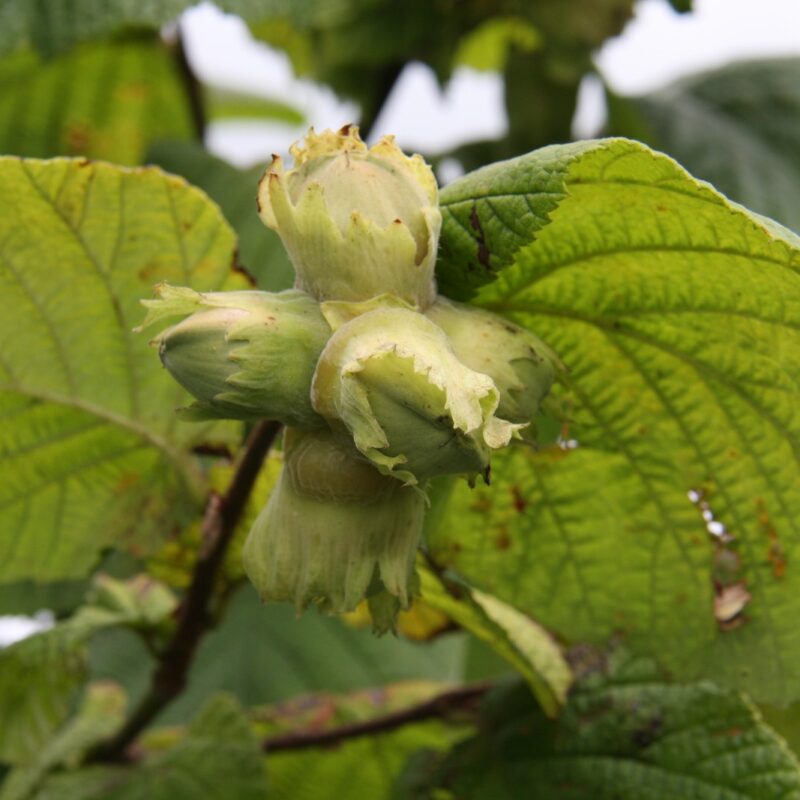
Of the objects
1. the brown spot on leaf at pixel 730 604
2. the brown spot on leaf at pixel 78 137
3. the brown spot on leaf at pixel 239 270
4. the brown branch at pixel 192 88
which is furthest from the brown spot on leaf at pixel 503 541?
the brown spot on leaf at pixel 78 137

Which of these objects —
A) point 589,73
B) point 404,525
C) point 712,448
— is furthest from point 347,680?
point 404,525

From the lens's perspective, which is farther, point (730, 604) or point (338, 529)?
point (730, 604)

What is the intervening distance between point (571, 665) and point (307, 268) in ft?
1.80

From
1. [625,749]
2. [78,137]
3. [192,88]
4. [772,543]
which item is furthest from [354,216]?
[78,137]

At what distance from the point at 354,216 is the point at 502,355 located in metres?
0.11

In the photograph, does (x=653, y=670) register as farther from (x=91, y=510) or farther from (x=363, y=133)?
(x=363, y=133)

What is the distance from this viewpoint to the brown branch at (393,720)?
1220mm

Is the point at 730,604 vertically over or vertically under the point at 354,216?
under

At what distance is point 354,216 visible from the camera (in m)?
0.67

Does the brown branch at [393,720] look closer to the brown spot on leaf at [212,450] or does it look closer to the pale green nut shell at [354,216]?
the brown spot on leaf at [212,450]

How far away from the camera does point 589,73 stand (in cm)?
162

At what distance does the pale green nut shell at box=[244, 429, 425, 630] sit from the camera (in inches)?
27.1

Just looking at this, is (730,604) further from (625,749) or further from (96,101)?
(96,101)

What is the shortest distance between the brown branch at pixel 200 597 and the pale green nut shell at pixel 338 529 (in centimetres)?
11
